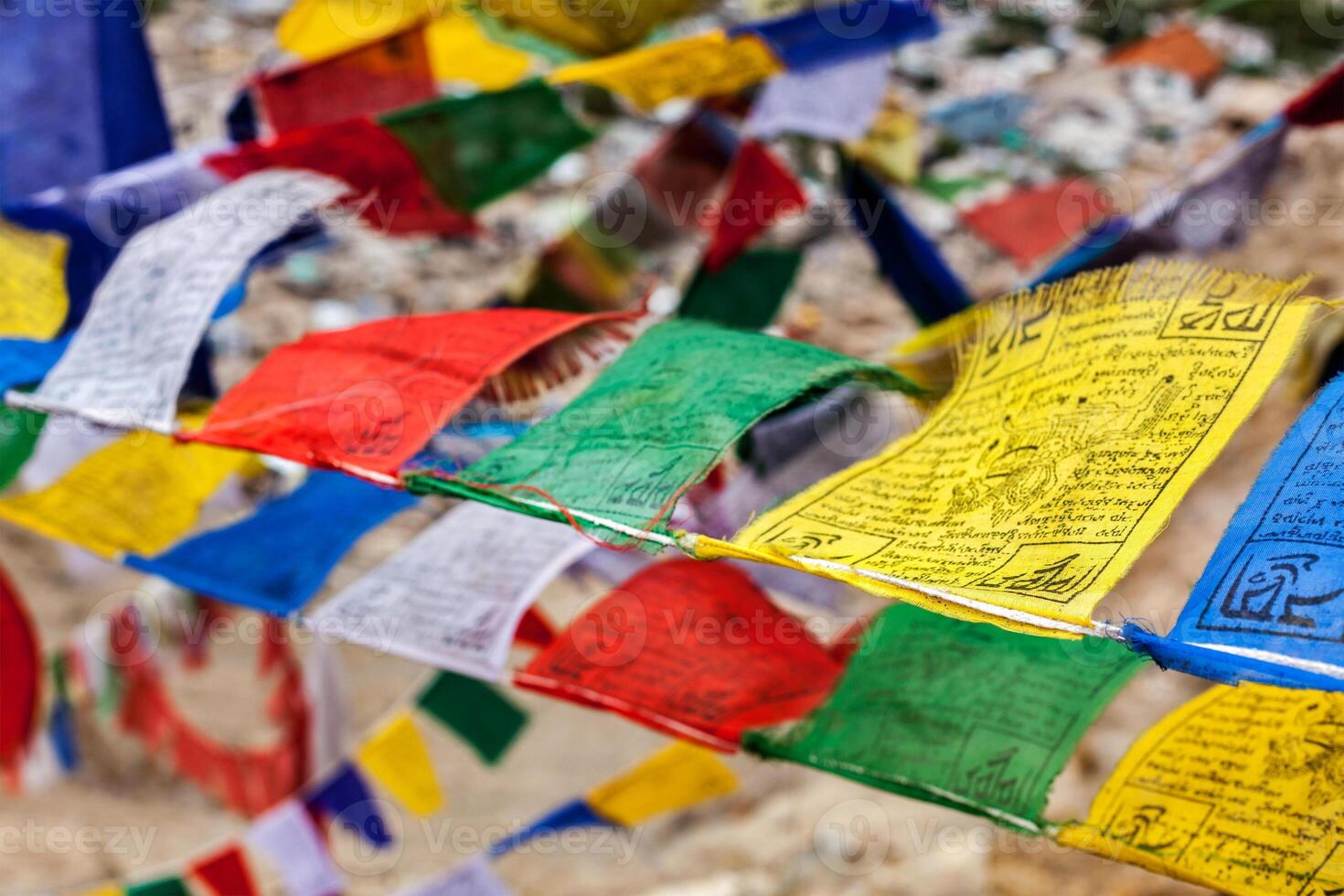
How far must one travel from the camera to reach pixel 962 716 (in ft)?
4.83

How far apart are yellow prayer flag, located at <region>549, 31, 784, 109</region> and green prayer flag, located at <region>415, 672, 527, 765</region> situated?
49.9 inches

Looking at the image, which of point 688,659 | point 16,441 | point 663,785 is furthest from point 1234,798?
point 16,441

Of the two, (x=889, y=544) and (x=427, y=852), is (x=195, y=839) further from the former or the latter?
(x=889, y=544)

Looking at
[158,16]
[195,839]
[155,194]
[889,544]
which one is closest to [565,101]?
[155,194]

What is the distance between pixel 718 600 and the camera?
1.71 metres

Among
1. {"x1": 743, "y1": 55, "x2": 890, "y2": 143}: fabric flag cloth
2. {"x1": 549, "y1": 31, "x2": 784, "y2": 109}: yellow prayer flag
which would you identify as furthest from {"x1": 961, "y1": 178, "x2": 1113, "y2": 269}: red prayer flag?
{"x1": 549, "y1": 31, "x2": 784, "y2": 109}: yellow prayer flag

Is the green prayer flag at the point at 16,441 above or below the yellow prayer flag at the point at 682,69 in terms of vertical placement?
below

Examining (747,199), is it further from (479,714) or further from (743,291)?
(479,714)

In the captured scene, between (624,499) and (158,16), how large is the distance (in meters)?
4.56

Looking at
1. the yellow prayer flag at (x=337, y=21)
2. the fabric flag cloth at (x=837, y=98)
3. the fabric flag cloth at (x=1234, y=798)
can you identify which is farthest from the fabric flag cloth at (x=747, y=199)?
the fabric flag cloth at (x=1234, y=798)

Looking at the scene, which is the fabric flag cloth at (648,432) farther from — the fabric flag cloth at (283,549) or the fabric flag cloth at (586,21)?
the fabric flag cloth at (586,21)

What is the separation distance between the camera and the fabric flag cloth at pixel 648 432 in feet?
3.53

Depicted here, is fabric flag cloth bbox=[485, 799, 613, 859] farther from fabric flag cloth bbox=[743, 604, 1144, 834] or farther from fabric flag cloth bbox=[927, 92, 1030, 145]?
fabric flag cloth bbox=[927, 92, 1030, 145]

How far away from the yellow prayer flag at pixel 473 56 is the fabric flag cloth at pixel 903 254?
0.86m
